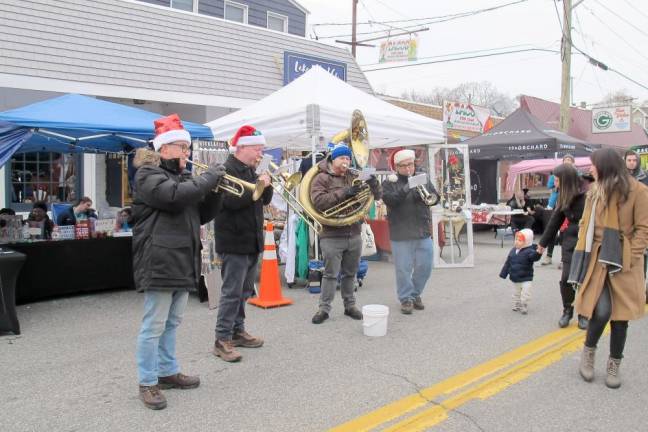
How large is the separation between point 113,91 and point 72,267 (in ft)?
16.9

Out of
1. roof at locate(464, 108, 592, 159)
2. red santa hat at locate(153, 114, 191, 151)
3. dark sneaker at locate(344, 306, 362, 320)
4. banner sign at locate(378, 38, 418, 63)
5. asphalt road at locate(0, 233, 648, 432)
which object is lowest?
asphalt road at locate(0, 233, 648, 432)

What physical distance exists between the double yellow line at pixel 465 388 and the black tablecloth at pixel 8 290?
378 cm

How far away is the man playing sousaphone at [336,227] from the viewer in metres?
5.72

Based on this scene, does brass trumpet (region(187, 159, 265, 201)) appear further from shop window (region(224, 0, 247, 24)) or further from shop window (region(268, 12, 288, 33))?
shop window (region(268, 12, 288, 33))

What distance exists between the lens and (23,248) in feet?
22.1

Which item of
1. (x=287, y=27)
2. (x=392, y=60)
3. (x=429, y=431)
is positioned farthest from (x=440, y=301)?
(x=392, y=60)

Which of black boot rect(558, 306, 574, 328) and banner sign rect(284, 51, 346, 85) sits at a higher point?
banner sign rect(284, 51, 346, 85)

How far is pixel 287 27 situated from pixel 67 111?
1100 centimetres

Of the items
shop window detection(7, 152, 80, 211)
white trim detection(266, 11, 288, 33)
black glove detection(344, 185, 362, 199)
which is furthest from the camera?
white trim detection(266, 11, 288, 33)

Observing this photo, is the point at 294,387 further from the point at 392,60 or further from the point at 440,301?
the point at 392,60

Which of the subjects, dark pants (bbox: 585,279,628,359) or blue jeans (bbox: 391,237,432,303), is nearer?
dark pants (bbox: 585,279,628,359)

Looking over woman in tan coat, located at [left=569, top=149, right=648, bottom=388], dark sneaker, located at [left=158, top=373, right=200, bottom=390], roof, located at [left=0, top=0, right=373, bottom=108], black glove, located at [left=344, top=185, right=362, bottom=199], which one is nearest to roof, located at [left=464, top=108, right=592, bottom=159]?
roof, located at [left=0, top=0, right=373, bottom=108]

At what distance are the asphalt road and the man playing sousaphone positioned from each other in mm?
453

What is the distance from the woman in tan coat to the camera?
161 inches
